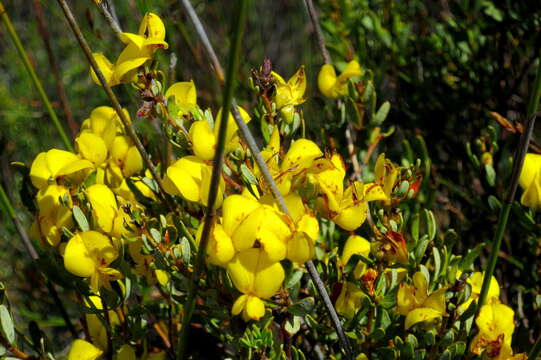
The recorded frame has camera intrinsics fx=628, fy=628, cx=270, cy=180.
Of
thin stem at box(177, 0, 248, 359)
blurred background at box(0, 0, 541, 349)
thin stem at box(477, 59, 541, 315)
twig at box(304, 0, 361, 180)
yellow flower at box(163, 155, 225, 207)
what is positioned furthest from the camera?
blurred background at box(0, 0, 541, 349)

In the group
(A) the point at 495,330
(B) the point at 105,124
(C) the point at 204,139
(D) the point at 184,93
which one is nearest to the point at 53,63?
(B) the point at 105,124

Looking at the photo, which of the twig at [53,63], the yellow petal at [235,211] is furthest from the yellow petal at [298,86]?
the twig at [53,63]

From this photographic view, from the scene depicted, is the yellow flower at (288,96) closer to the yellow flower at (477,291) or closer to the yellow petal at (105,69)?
the yellow petal at (105,69)

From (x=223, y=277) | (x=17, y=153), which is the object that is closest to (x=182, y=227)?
(x=223, y=277)

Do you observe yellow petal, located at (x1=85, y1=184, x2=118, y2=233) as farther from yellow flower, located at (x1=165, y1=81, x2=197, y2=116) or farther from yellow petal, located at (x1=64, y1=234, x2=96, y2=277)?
yellow flower, located at (x1=165, y1=81, x2=197, y2=116)

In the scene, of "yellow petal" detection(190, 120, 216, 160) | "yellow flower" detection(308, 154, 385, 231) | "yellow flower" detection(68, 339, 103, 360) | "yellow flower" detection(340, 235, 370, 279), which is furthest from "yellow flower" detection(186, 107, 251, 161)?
"yellow flower" detection(68, 339, 103, 360)

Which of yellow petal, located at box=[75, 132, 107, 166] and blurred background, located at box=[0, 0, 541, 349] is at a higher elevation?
yellow petal, located at box=[75, 132, 107, 166]

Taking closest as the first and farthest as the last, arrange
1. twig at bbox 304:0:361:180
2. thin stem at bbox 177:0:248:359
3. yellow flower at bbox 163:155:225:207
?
thin stem at bbox 177:0:248:359
yellow flower at bbox 163:155:225:207
twig at bbox 304:0:361:180
